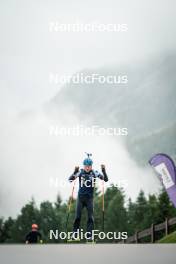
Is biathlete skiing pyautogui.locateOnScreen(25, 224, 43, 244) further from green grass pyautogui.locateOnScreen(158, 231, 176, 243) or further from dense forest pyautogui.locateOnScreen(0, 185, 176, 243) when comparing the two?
green grass pyautogui.locateOnScreen(158, 231, 176, 243)

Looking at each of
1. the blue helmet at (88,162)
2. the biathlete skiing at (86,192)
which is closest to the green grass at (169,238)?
the biathlete skiing at (86,192)

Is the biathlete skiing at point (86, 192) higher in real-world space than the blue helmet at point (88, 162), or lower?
lower

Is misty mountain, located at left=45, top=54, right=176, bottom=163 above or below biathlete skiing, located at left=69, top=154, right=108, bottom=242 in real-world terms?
above

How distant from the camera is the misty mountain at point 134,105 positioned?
5598 millimetres

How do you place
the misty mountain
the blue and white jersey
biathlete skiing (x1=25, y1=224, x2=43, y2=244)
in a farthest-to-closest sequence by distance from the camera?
the misty mountain
biathlete skiing (x1=25, y1=224, x2=43, y2=244)
the blue and white jersey

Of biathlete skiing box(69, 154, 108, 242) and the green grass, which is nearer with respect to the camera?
biathlete skiing box(69, 154, 108, 242)

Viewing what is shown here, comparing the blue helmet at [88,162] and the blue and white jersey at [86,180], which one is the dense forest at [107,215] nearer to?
the blue and white jersey at [86,180]

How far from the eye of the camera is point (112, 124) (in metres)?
5.59

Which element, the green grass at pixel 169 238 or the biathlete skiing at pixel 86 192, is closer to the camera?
the biathlete skiing at pixel 86 192

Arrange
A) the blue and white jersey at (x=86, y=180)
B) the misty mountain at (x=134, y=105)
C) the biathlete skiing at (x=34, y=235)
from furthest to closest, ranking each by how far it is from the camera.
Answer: the misty mountain at (x=134, y=105)
the biathlete skiing at (x=34, y=235)
the blue and white jersey at (x=86, y=180)

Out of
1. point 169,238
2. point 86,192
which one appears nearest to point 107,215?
point 86,192

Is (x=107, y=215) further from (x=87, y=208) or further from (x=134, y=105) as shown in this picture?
(x=134, y=105)

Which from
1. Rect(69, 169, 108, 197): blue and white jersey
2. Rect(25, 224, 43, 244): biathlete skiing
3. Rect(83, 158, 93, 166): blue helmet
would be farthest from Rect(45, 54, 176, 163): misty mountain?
Rect(25, 224, 43, 244): biathlete skiing

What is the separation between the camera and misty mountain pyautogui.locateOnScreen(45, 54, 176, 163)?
5.60 metres
